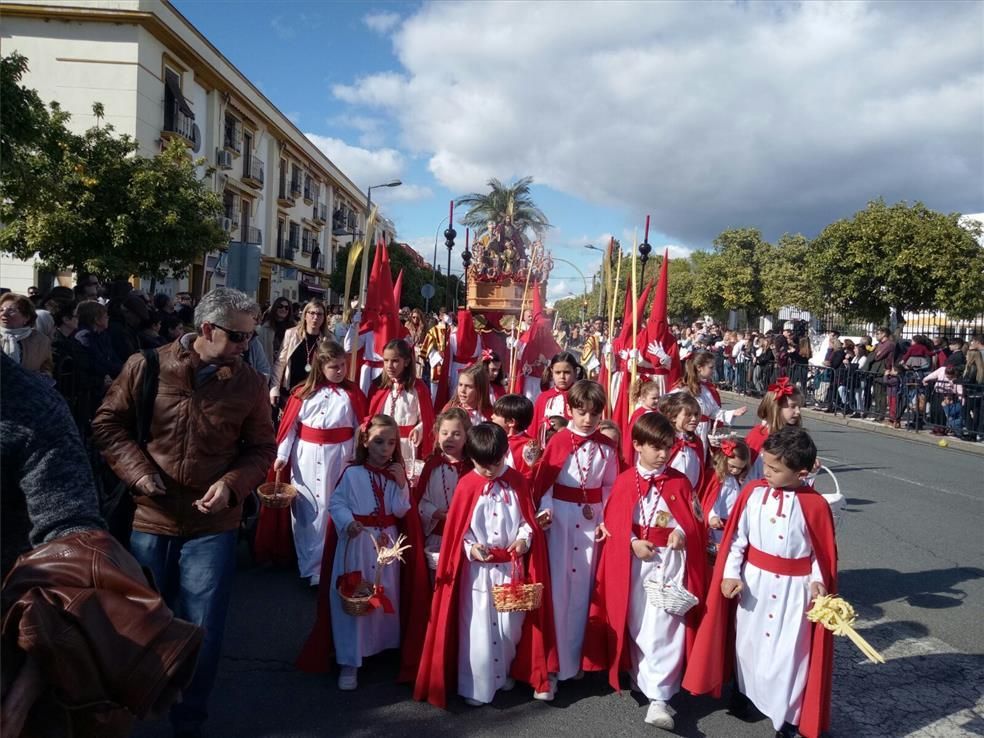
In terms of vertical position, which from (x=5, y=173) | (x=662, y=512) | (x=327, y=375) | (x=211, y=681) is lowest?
(x=211, y=681)

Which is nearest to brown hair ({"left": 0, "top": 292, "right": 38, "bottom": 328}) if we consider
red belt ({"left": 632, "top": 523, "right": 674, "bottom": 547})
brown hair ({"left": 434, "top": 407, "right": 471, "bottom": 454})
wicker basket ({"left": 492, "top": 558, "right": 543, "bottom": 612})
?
brown hair ({"left": 434, "top": 407, "right": 471, "bottom": 454})

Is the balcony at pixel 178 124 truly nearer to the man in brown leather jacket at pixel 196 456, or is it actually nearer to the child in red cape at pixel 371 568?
the child in red cape at pixel 371 568

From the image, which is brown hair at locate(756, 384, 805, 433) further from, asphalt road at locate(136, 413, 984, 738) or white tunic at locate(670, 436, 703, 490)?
asphalt road at locate(136, 413, 984, 738)

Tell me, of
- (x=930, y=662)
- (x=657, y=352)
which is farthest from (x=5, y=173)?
(x=930, y=662)

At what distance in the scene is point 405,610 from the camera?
431cm

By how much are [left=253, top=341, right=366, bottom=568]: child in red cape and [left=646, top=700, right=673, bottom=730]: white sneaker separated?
2669 mm

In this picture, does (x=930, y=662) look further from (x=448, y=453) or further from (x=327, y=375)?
(x=327, y=375)

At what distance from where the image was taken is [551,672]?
3.98 m

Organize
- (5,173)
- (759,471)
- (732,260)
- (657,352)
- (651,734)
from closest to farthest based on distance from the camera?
(651,734) < (759,471) < (657,352) < (5,173) < (732,260)

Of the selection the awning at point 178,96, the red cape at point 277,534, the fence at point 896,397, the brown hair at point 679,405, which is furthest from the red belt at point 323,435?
the awning at point 178,96

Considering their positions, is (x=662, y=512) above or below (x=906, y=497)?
above

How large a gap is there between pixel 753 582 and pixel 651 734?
868mm

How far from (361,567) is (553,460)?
3.97 ft

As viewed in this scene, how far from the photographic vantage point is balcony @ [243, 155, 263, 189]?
32.7m
